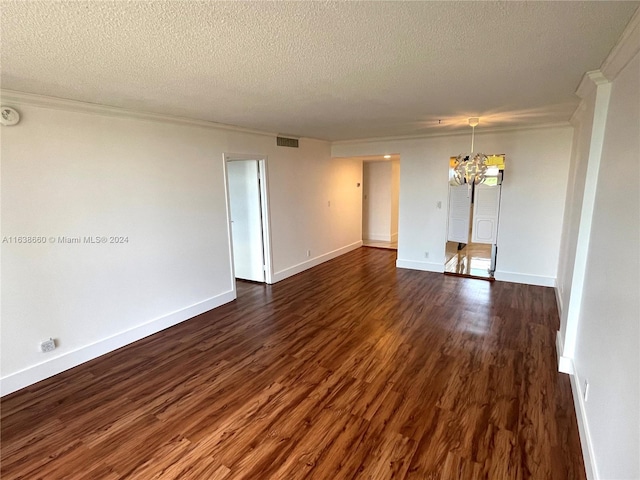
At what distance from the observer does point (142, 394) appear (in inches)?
103

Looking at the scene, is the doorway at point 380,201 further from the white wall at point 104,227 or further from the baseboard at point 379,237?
the white wall at point 104,227

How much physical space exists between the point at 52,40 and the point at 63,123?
144 cm

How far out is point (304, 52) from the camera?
1853mm

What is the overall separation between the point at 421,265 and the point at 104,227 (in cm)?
494

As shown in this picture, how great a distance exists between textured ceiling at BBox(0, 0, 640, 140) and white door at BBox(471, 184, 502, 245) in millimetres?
2160

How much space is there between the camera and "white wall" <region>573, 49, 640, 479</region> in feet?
4.44

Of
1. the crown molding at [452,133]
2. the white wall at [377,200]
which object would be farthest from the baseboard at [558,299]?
the white wall at [377,200]

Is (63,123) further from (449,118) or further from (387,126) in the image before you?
(449,118)

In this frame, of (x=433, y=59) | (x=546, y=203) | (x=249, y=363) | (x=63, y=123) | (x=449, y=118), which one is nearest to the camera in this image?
(x=433, y=59)

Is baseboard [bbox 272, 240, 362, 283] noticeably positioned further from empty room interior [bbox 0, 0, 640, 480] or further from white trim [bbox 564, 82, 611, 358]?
white trim [bbox 564, 82, 611, 358]

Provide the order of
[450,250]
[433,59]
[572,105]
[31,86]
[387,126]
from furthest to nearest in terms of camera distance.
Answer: [450,250] < [387,126] < [572,105] < [31,86] < [433,59]

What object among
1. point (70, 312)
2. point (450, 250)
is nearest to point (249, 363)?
point (70, 312)

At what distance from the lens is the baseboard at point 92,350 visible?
2.67 m

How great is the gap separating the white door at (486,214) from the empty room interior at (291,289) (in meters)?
0.27
